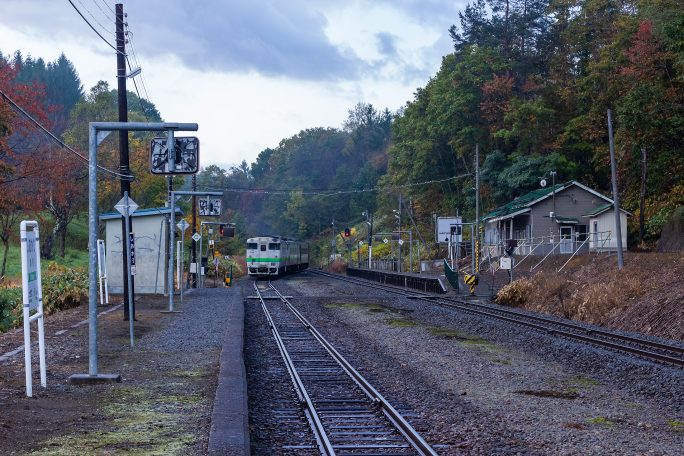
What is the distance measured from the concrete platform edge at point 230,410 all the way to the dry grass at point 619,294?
34.1 ft

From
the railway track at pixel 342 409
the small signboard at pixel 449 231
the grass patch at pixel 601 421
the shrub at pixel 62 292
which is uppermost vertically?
the small signboard at pixel 449 231

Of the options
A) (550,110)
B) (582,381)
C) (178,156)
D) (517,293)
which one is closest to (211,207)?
(517,293)

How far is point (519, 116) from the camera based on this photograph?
190ft

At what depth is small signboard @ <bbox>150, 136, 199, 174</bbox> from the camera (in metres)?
12.5

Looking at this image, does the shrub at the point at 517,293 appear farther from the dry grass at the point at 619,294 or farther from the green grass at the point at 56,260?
the green grass at the point at 56,260

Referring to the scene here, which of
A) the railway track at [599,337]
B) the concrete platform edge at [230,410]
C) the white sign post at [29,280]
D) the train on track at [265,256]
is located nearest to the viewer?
the concrete platform edge at [230,410]

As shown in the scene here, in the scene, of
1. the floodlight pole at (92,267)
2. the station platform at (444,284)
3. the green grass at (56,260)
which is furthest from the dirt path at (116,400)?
the green grass at (56,260)

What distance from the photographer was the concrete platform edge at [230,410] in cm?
725

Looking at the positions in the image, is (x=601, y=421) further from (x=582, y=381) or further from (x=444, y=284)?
(x=444, y=284)

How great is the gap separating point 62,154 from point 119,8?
2290 centimetres

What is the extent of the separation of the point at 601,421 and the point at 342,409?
3.00m

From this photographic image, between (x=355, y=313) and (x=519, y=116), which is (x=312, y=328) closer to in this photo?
(x=355, y=313)

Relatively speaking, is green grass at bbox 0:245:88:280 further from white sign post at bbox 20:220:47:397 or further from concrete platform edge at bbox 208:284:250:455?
white sign post at bbox 20:220:47:397

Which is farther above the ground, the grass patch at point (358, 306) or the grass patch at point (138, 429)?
the grass patch at point (138, 429)
